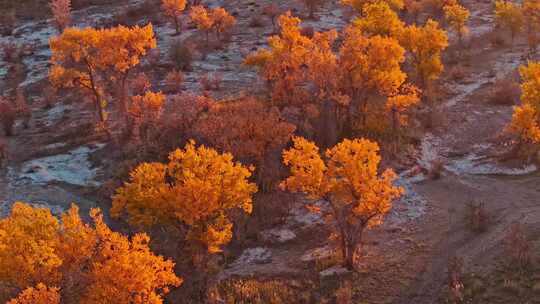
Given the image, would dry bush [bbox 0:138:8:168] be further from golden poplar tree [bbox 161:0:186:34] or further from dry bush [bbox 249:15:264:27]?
dry bush [bbox 249:15:264:27]

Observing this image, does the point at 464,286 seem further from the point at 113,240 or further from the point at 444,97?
the point at 444,97

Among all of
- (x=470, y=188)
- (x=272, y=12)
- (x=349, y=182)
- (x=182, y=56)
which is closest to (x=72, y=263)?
(x=349, y=182)

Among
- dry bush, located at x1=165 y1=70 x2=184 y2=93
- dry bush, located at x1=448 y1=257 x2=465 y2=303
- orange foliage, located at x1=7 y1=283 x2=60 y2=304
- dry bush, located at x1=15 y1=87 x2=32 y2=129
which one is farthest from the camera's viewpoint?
dry bush, located at x1=165 y1=70 x2=184 y2=93

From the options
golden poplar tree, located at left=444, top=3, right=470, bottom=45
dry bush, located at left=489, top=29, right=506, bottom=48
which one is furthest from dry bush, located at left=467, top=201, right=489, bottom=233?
dry bush, located at left=489, top=29, right=506, bottom=48

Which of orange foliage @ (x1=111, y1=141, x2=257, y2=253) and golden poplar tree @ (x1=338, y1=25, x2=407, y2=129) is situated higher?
golden poplar tree @ (x1=338, y1=25, x2=407, y2=129)

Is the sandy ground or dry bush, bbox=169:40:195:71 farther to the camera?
dry bush, bbox=169:40:195:71

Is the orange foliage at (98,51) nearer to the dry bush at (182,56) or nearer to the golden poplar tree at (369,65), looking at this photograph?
the dry bush at (182,56)

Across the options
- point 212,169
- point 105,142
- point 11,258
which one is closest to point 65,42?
point 105,142

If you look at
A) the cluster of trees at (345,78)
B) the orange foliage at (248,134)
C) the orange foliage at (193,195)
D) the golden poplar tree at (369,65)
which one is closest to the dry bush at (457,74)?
the cluster of trees at (345,78)
